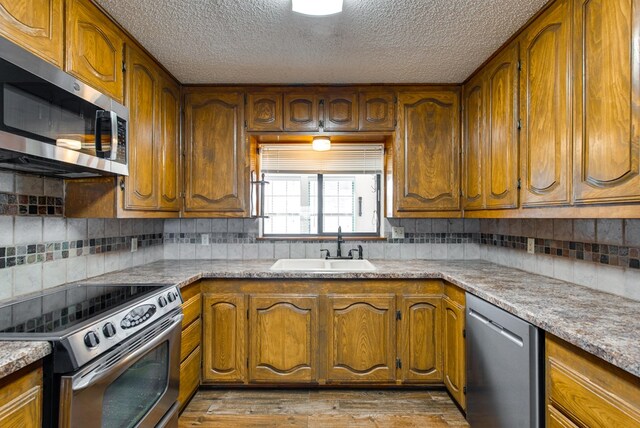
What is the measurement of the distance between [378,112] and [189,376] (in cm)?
222

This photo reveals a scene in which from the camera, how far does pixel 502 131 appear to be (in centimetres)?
214

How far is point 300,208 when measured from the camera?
3.16 m

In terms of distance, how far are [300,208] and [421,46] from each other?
160 centimetres

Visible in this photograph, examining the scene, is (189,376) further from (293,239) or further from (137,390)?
(293,239)

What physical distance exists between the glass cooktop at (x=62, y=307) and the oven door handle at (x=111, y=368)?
17 cm

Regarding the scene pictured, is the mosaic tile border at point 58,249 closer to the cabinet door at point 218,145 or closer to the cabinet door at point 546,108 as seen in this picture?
the cabinet door at point 218,145

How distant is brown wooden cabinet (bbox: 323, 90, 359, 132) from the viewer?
8.94 feet

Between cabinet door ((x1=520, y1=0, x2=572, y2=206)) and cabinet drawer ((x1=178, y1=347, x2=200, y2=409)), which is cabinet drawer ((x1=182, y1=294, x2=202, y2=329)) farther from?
cabinet door ((x1=520, y1=0, x2=572, y2=206))

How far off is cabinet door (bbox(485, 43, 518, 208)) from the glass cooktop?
200cm

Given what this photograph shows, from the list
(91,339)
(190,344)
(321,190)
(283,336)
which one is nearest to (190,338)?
(190,344)

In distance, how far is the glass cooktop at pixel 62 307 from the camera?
4.09ft

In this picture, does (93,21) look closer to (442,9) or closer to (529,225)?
(442,9)

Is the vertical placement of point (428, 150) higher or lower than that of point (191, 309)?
higher

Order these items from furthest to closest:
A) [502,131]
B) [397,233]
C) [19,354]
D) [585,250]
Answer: [397,233] < [502,131] < [585,250] < [19,354]
